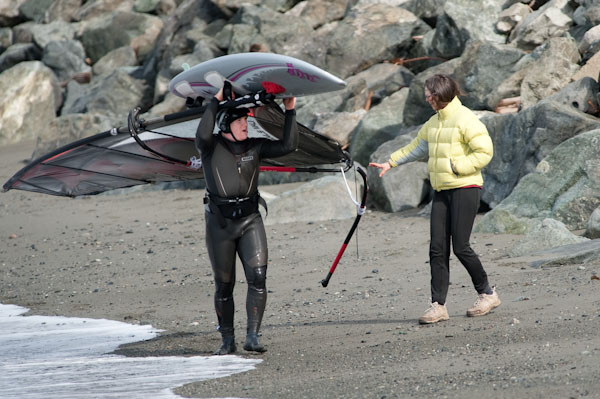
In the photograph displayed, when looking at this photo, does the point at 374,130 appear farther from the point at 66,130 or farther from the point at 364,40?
the point at 66,130

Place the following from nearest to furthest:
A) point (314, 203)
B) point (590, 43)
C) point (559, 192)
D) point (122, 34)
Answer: point (559, 192)
point (314, 203)
point (590, 43)
point (122, 34)

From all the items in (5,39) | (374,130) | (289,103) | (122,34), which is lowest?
(374,130)

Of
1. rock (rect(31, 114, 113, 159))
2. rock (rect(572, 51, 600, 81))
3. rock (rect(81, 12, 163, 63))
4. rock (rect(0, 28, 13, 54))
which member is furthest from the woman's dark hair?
rock (rect(0, 28, 13, 54))

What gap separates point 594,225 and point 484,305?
3.32 m

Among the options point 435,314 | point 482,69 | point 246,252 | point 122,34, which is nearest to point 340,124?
point 482,69

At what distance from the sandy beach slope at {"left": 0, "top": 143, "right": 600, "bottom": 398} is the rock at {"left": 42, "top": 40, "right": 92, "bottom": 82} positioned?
14890 millimetres

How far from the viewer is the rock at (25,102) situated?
81.4ft

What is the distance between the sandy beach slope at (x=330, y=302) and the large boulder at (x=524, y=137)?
131 centimetres

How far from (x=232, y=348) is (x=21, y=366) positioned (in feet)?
5.39

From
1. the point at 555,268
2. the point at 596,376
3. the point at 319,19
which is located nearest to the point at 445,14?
the point at 319,19

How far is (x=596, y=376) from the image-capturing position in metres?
4.61

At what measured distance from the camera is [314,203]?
12797 mm

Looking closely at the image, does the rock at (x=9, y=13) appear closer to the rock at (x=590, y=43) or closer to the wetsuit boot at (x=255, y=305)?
the rock at (x=590, y=43)

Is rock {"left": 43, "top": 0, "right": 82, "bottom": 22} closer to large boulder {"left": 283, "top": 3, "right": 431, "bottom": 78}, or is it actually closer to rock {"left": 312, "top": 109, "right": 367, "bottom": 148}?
large boulder {"left": 283, "top": 3, "right": 431, "bottom": 78}
